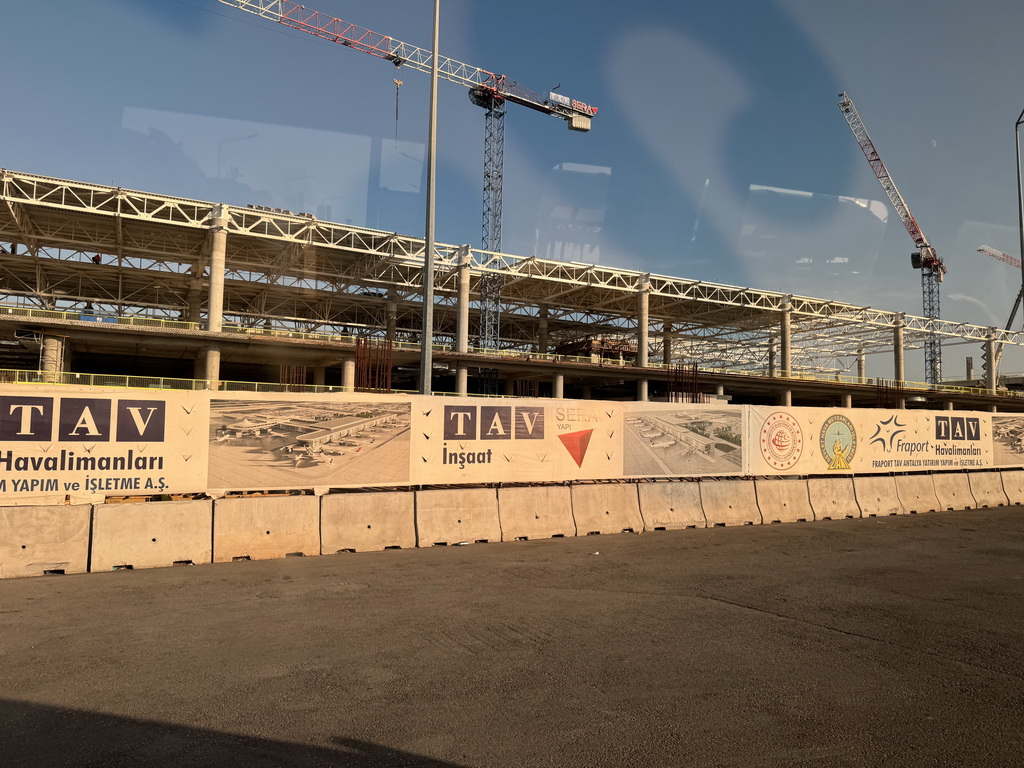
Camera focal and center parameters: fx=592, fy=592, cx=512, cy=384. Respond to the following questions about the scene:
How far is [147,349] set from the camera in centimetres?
4262

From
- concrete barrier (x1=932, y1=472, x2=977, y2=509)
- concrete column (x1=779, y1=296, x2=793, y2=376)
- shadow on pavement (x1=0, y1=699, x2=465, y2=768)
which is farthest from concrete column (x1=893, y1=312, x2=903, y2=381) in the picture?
shadow on pavement (x1=0, y1=699, x2=465, y2=768)

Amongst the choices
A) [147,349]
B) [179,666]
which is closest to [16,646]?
[179,666]

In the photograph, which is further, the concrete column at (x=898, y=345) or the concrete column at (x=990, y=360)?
the concrete column at (x=990, y=360)

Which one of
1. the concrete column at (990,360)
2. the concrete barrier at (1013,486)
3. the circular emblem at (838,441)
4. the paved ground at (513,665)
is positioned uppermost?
the concrete column at (990,360)

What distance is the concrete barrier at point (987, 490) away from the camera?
1800cm

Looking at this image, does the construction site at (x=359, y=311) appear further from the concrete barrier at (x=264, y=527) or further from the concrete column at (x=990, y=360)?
the concrete barrier at (x=264, y=527)

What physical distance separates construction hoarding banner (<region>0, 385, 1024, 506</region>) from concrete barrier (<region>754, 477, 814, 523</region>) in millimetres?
829

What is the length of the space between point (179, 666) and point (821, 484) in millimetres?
15162

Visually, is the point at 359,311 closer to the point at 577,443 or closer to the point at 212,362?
the point at 212,362

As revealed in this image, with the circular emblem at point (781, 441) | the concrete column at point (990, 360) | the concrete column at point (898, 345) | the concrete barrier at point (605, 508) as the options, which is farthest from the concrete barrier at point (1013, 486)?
the concrete column at point (990, 360)

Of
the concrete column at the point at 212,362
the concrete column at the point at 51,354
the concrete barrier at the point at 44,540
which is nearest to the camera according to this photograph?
the concrete barrier at the point at 44,540

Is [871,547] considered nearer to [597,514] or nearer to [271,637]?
[597,514]

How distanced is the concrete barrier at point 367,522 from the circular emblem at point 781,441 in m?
10.1

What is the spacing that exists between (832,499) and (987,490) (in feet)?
22.2
